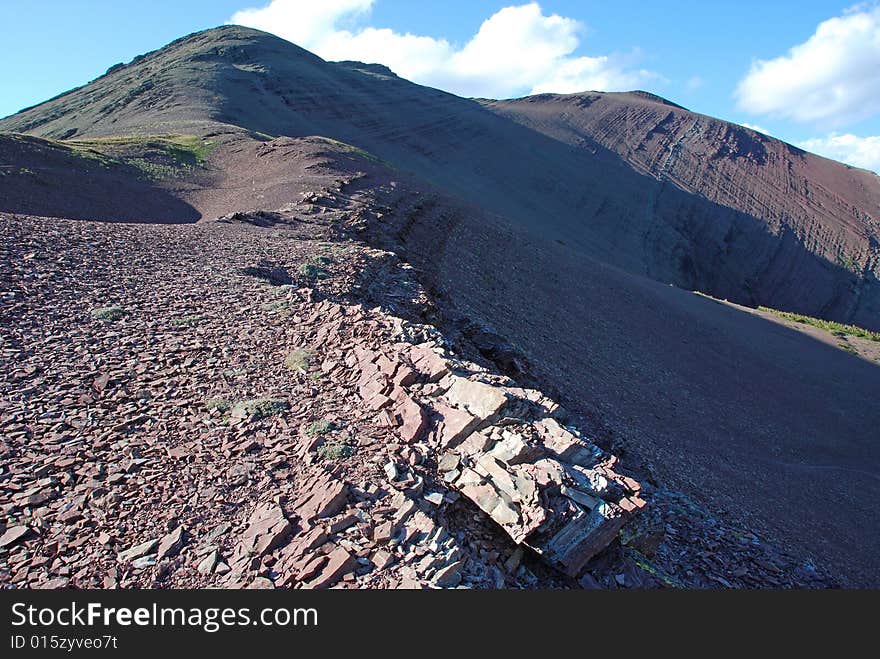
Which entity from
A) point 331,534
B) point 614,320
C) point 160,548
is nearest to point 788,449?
point 614,320

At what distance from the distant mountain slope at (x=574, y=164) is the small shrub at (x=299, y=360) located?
92.5 ft

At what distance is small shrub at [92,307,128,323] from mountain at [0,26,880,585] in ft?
6.47

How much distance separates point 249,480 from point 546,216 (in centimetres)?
4440

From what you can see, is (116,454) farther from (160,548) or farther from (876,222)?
(876,222)

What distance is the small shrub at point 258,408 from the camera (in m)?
6.01

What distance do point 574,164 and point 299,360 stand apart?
184 feet

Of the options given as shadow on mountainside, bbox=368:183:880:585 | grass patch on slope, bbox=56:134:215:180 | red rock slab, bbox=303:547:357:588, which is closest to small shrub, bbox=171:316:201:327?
red rock slab, bbox=303:547:357:588

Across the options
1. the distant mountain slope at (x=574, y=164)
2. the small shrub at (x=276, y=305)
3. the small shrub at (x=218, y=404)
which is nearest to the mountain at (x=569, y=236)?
the distant mountain slope at (x=574, y=164)

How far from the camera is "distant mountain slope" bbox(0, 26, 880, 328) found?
4309 cm

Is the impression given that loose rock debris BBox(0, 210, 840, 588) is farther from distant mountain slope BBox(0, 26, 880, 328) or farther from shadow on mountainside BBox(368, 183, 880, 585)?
distant mountain slope BBox(0, 26, 880, 328)

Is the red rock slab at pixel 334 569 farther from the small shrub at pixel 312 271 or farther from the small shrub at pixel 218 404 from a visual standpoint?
the small shrub at pixel 312 271

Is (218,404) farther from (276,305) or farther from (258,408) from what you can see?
(276,305)

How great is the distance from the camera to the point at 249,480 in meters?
5.12

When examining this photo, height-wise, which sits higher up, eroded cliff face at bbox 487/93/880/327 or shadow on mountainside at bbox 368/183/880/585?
eroded cliff face at bbox 487/93/880/327
